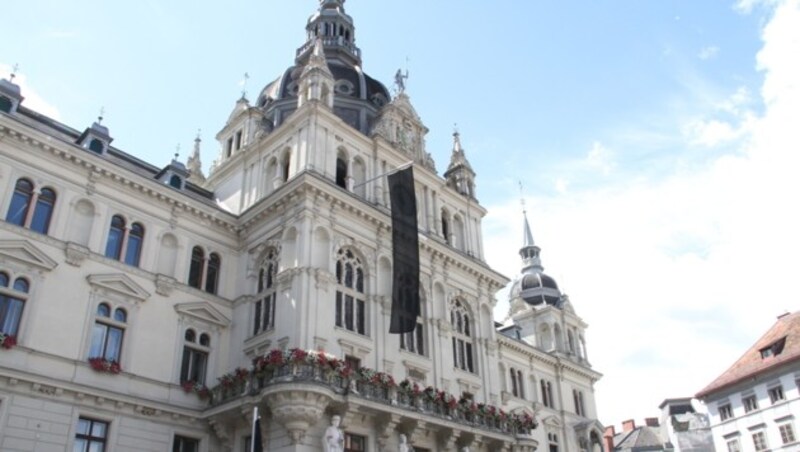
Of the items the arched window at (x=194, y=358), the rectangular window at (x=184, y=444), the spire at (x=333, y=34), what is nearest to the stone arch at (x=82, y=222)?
the arched window at (x=194, y=358)

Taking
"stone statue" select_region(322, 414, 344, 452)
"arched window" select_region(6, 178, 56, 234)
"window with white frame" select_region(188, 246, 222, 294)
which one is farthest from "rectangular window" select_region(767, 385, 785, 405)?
"arched window" select_region(6, 178, 56, 234)

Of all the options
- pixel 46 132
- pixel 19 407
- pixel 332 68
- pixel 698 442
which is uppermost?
pixel 332 68

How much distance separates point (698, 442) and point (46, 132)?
70.3 meters

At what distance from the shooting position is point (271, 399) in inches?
995

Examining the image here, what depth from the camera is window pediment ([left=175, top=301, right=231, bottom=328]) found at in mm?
30109

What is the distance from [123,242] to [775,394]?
44.0 meters

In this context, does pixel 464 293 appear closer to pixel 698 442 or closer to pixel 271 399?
pixel 271 399

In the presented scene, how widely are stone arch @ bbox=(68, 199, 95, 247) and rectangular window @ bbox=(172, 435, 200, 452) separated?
28.8 ft

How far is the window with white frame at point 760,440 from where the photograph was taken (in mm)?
47875

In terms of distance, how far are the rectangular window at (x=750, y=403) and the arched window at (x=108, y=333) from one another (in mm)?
43518

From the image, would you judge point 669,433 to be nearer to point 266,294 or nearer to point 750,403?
point 750,403

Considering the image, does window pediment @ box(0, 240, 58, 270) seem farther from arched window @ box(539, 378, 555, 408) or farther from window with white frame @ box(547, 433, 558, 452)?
arched window @ box(539, 378, 555, 408)

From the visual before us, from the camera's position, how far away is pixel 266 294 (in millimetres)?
31438

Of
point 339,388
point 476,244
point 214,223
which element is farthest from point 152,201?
point 476,244
